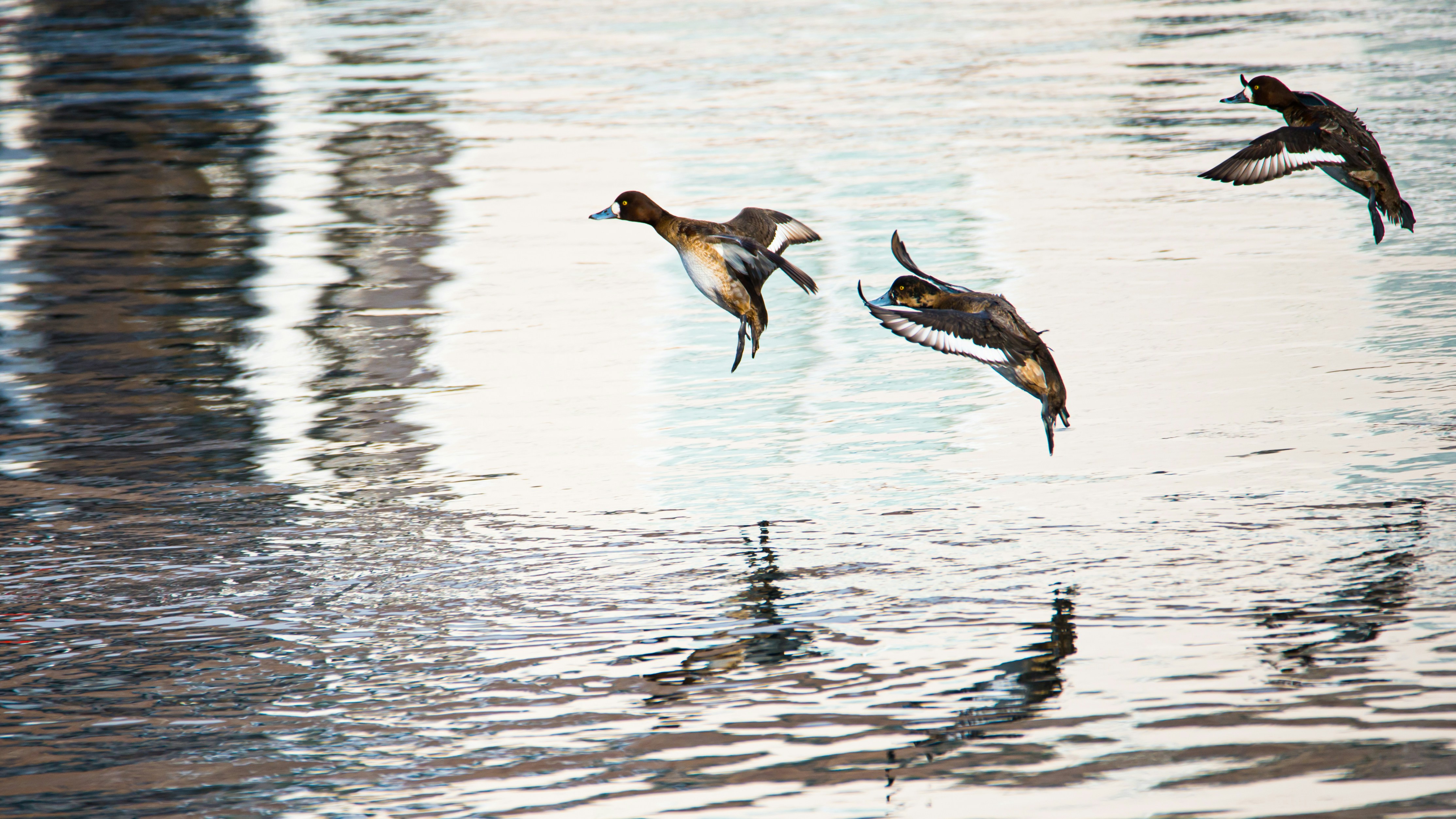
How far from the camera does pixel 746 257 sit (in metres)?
8.51

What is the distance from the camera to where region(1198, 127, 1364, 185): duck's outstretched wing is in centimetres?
890

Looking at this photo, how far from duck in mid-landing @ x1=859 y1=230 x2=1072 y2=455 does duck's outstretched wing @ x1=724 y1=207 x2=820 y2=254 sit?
150cm

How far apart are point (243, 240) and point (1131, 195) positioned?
6.74 metres

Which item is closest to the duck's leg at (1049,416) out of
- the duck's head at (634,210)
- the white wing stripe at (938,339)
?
the white wing stripe at (938,339)

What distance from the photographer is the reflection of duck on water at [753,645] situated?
18.1 ft

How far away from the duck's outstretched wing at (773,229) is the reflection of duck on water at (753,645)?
114 inches

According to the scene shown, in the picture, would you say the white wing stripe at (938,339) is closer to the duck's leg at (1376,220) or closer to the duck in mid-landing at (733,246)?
the duck in mid-landing at (733,246)

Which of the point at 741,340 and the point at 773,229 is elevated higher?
the point at 773,229

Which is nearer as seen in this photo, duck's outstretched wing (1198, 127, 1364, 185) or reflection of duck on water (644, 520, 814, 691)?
reflection of duck on water (644, 520, 814, 691)

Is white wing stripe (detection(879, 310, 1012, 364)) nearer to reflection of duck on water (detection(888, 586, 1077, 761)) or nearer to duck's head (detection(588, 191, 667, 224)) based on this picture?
reflection of duck on water (detection(888, 586, 1077, 761))

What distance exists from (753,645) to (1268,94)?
555 cm

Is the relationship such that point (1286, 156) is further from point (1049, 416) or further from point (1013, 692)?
point (1013, 692)

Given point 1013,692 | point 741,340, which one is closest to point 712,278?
point 741,340

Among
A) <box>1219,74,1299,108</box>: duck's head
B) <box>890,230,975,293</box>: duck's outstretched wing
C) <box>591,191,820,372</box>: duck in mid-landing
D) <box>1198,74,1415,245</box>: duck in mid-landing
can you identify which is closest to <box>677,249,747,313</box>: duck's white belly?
<box>591,191,820,372</box>: duck in mid-landing
